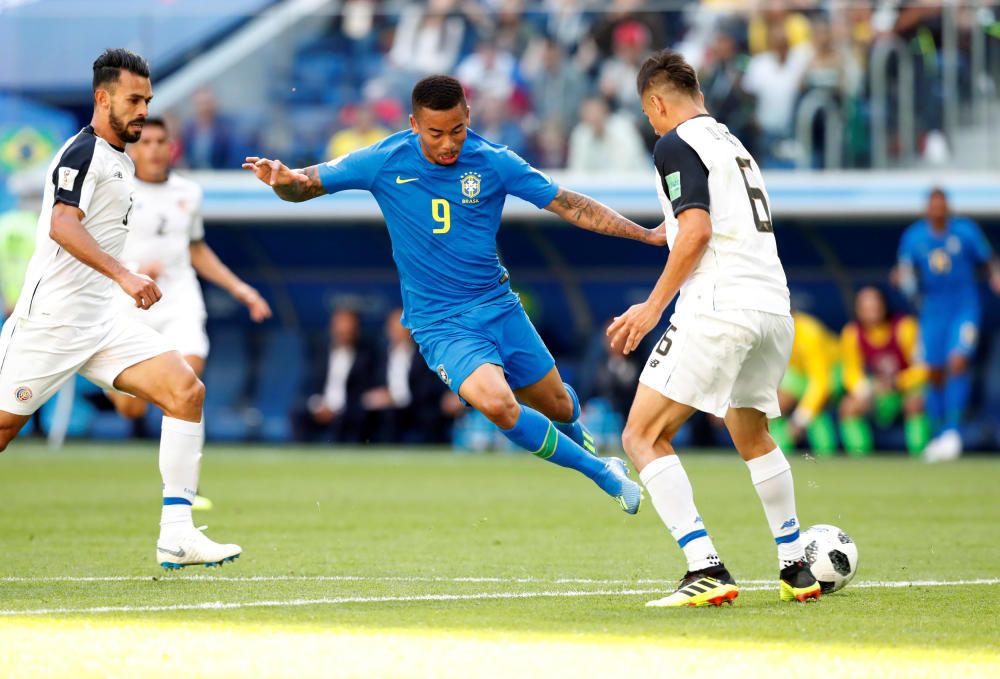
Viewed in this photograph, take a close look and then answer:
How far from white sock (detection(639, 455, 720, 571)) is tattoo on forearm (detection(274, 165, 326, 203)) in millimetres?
2142

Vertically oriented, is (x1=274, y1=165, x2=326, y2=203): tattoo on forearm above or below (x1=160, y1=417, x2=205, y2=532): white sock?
above

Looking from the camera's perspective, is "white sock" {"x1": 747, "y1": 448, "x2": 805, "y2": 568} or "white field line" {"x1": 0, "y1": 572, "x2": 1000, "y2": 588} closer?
"white sock" {"x1": 747, "y1": 448, "x2": 805, "y2": 568}

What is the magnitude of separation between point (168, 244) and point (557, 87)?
27.3 feet

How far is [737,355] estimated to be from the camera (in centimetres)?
607

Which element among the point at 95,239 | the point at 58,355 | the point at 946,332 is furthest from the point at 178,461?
the point at 946,332

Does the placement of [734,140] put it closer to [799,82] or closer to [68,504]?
[68,504]

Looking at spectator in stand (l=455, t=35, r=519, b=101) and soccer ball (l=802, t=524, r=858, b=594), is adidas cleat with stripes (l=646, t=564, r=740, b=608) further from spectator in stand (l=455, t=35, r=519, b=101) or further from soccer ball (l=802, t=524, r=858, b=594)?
spectator in stand (l=455, t=35, r=519, b=101)

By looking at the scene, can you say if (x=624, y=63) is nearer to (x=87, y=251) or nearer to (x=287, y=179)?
(x=287, y=179)

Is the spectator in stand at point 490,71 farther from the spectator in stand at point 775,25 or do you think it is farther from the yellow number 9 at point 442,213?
the yellow number 9 at point 442,213

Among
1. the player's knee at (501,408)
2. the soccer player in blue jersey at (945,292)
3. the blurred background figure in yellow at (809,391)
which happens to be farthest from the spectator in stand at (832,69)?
the player's knee at (501,408)

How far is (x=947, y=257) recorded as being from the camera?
15922mm

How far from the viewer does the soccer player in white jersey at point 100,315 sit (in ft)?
22.4

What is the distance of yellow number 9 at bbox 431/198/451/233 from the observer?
7488mm

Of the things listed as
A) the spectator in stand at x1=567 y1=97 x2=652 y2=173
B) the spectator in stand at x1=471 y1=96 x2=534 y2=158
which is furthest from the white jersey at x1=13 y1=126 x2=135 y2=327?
the spectator in stand at x1=471 y1=96 x2=534 y2=158
